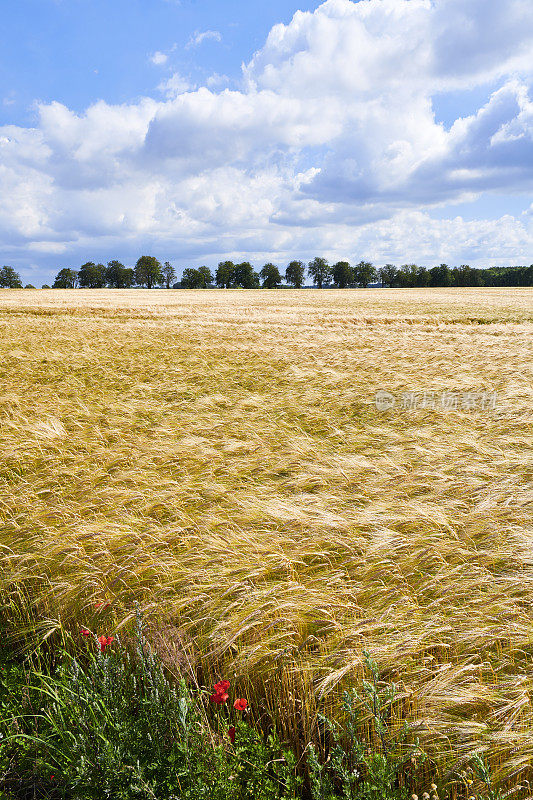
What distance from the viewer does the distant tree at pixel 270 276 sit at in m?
129

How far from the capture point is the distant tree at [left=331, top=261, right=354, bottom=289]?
127512mm

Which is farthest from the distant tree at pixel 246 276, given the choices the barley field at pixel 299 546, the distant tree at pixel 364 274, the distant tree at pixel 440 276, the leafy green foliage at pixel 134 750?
the leafy green foliage at pixel 134 750

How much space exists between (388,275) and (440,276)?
1719cm

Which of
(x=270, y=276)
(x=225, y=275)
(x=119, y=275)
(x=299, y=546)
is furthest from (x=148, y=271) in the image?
(x=299, y=546)

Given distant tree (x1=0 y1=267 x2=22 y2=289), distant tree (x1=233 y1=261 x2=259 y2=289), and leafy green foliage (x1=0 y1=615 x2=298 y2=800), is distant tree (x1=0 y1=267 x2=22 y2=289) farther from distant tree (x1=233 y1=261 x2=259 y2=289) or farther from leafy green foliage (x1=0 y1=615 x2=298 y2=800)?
leafy green foliage (x1=0 y1=615 x2=298 y2=800)

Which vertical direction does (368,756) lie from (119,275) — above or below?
below

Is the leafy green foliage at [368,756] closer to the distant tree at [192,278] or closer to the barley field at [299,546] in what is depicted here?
the barley field at [299,546]

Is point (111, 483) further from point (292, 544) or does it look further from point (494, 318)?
point (494, 318)

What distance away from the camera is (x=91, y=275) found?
127m

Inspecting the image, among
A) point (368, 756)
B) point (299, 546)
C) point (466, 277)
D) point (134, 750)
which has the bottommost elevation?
point (134, 750)

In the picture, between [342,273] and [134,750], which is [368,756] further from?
[342,273]

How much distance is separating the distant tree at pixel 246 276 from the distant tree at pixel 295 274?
10760mm

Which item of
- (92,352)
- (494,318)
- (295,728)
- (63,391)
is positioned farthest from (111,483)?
(494,318)

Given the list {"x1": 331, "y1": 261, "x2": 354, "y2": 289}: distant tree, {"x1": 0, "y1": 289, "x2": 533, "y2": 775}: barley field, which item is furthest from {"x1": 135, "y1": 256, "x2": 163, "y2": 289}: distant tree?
{"x1": 0, "y1": 289, "x2": 533, "y2": 775}: barley field
